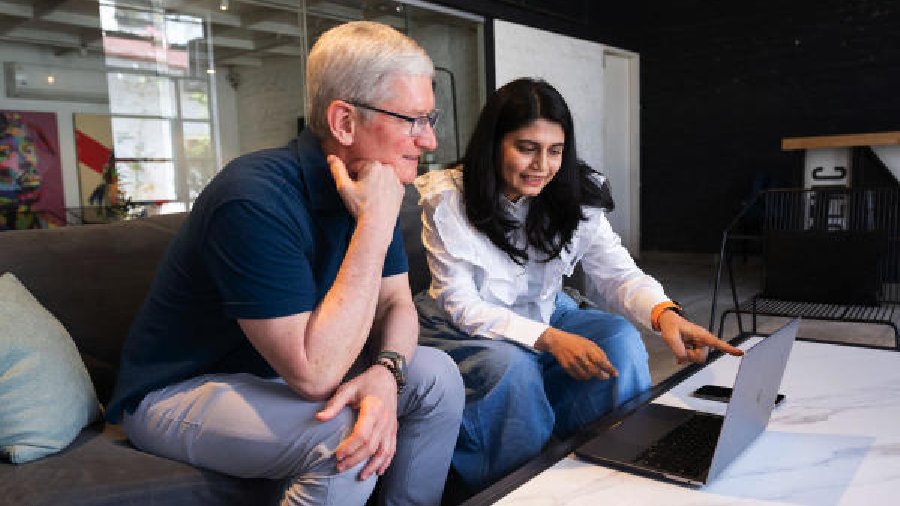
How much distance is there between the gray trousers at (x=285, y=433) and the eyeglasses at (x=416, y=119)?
43 centimetres

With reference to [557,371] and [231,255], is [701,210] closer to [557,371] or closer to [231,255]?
[557,371]

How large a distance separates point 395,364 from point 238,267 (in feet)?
1.11

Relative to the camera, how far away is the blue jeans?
1576mm

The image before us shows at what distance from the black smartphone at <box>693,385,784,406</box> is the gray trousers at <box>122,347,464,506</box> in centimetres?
53

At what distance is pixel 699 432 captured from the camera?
3.97ft

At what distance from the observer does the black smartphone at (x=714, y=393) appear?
142cm

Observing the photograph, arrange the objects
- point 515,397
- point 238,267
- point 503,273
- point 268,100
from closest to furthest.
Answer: point 238,267 → point 515,397 → point 503,273 → point 268,100

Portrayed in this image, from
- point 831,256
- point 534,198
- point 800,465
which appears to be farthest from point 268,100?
point 800,465

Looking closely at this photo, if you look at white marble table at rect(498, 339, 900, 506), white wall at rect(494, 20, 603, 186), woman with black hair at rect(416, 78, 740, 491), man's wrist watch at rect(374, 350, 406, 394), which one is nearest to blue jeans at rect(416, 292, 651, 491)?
woman with black hair at rect(416, 78, 740, 491)

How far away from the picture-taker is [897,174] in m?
4.77

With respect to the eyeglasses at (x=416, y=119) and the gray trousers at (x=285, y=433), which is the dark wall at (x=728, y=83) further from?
the gray trousers at (x=285, y=433)

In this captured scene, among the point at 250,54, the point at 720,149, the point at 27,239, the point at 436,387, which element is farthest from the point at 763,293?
the point at 720,149

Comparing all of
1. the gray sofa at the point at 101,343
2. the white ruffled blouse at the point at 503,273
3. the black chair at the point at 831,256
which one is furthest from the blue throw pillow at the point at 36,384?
the black chair at the point at 831,256

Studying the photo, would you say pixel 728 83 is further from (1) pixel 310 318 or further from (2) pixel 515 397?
(1) pixel 310 318
